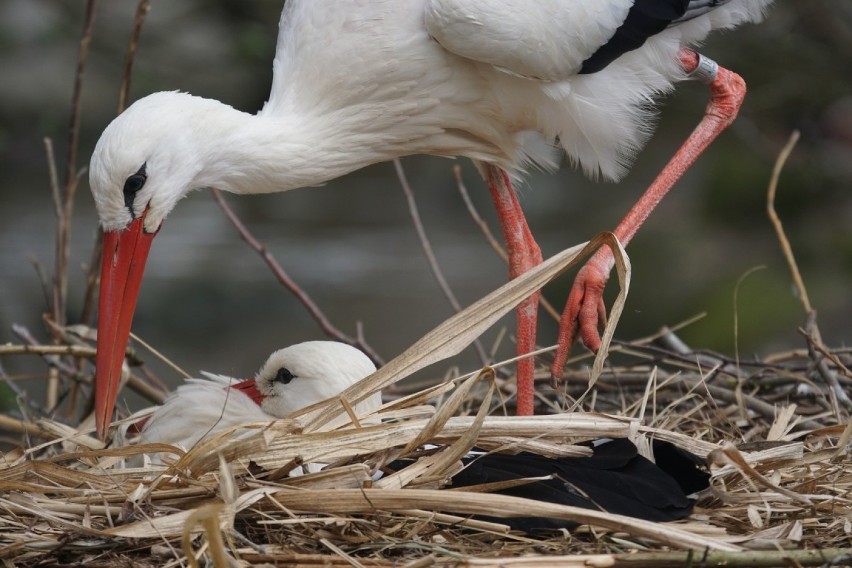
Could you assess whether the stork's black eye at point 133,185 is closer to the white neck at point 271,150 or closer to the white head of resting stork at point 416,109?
the white head of resting stork at point 416,109

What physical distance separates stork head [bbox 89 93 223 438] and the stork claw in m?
1.19

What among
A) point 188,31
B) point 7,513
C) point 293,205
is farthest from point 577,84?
point 293,205

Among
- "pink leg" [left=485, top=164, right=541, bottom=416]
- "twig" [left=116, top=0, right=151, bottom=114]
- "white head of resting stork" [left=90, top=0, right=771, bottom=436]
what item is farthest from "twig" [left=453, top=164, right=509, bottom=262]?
"twig" [left=116, top=0, right=151, bottom=114]

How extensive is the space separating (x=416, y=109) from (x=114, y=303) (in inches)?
42.9

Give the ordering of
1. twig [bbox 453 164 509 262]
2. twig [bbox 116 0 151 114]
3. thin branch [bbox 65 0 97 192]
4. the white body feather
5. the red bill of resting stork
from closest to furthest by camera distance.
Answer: the red bill of resting stork
the white body feather
twig [bbox 116 0 151 114]
thin branch [bbox 65 0 97 192]
twig [bbox 453 164 509 262]

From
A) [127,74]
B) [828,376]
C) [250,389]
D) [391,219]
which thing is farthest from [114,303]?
[391,219]

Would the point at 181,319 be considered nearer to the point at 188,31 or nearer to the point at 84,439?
the point at 188,31

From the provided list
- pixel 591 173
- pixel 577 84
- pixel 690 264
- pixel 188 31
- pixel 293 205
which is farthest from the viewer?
pixel 293 205

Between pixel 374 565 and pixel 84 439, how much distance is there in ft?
4.07

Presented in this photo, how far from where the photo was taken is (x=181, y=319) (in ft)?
36.6

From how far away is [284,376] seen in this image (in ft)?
11.7

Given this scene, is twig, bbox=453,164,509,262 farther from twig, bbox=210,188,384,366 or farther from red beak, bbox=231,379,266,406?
red beak, bbox=231,379,266,406

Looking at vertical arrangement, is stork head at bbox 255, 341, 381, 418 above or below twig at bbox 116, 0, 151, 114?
below

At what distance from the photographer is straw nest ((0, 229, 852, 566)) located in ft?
8.27
